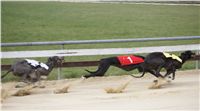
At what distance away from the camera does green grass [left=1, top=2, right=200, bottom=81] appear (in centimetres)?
1636

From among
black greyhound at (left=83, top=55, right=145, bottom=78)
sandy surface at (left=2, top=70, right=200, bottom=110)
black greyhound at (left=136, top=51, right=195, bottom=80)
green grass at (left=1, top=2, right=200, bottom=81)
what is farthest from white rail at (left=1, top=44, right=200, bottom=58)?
green grass at (left=1, top=2, right=200, bottom=81)

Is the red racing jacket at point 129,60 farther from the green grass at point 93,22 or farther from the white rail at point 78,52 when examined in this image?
the green grass at point 93,22

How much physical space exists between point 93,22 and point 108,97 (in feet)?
45.0

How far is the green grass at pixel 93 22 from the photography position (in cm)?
1636

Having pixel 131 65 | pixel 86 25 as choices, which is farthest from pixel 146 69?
pixel 86 25

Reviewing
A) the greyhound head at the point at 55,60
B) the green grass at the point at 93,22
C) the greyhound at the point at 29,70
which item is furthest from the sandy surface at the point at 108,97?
the green grass at the point at 93,22

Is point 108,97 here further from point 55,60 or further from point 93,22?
point 93,22

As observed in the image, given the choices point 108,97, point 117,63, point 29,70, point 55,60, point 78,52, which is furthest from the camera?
point 78,52

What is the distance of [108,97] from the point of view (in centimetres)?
727

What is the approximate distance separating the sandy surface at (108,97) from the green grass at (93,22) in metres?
3.30

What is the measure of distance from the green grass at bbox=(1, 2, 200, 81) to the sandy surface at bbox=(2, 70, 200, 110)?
330 centimetres

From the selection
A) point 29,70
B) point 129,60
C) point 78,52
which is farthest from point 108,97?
point 78,52

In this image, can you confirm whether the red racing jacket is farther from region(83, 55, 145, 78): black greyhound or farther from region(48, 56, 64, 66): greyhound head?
region(48, 56, 64, 66): greyhound head

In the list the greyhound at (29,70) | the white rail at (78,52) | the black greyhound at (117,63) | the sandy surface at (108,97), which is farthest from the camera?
the white rail at (78,52)
